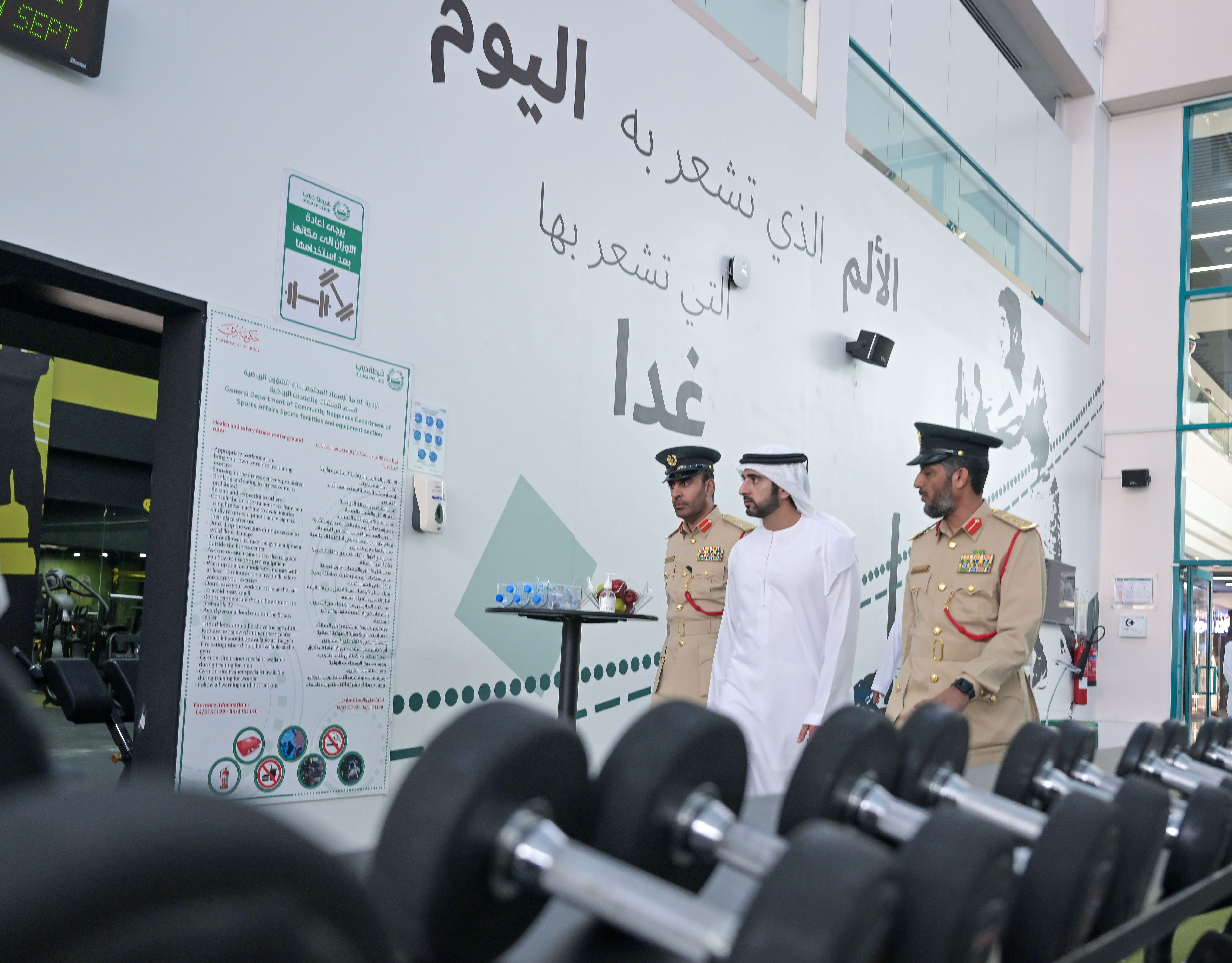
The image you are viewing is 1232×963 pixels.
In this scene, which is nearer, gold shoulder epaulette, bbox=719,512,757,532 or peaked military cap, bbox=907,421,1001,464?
peaked military cap, bbox=907,421,1001,464

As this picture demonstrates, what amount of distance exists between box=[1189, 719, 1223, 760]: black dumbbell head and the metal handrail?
22.1 feet

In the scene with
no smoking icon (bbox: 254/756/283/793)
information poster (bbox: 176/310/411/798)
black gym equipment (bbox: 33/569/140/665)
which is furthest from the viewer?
black gym equipment (bbox: 33/569/140/665)

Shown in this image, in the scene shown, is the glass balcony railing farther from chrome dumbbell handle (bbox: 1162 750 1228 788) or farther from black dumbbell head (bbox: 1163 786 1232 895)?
black dumbbell head (bbox: 1163 786 1232 895)

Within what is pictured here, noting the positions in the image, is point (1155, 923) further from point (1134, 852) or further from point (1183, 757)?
point (1183, 757)

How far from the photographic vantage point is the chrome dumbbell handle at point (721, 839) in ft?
2.78

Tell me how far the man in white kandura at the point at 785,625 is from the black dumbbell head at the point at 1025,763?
8.54 ft

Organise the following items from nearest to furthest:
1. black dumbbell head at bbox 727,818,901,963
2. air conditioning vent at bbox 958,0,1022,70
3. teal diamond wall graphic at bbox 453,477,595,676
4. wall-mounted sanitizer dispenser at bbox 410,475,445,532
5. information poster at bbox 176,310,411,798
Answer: black dumbbell head at bbox 727,818,901,963 < information poster at bbox 176,310,411,798 < wall-mounted sanitizer dispenser at bbox 410,475,445,532 < teal diamond wall graphic at bbox 453,477,595,676 < air conditioning vent at bbox 958,0,1022,70

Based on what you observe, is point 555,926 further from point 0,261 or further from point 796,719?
point 796,719

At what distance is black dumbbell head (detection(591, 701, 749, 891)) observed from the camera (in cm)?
87

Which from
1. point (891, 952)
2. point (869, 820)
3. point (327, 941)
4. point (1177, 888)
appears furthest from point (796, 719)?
point (327, 941)

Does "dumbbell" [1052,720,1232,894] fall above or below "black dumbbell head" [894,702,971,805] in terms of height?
below

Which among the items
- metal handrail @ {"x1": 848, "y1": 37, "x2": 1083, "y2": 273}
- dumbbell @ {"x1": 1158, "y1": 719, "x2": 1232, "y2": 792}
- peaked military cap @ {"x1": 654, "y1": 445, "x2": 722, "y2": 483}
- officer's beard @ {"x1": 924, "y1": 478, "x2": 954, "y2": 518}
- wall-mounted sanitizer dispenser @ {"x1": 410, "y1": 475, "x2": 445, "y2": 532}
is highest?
metal handrail @ {"x1": 848, "y1": 37, "x2": 1083, "y2": 273}

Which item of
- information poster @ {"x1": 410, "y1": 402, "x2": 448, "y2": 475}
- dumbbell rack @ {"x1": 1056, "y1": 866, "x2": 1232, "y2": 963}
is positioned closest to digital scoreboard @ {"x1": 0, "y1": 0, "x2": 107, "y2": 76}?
information poster @ {"x1": 410, "y1": 402, "x2": 448, "y2": 475}

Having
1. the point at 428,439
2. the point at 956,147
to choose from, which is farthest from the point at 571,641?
the point at 956,147
